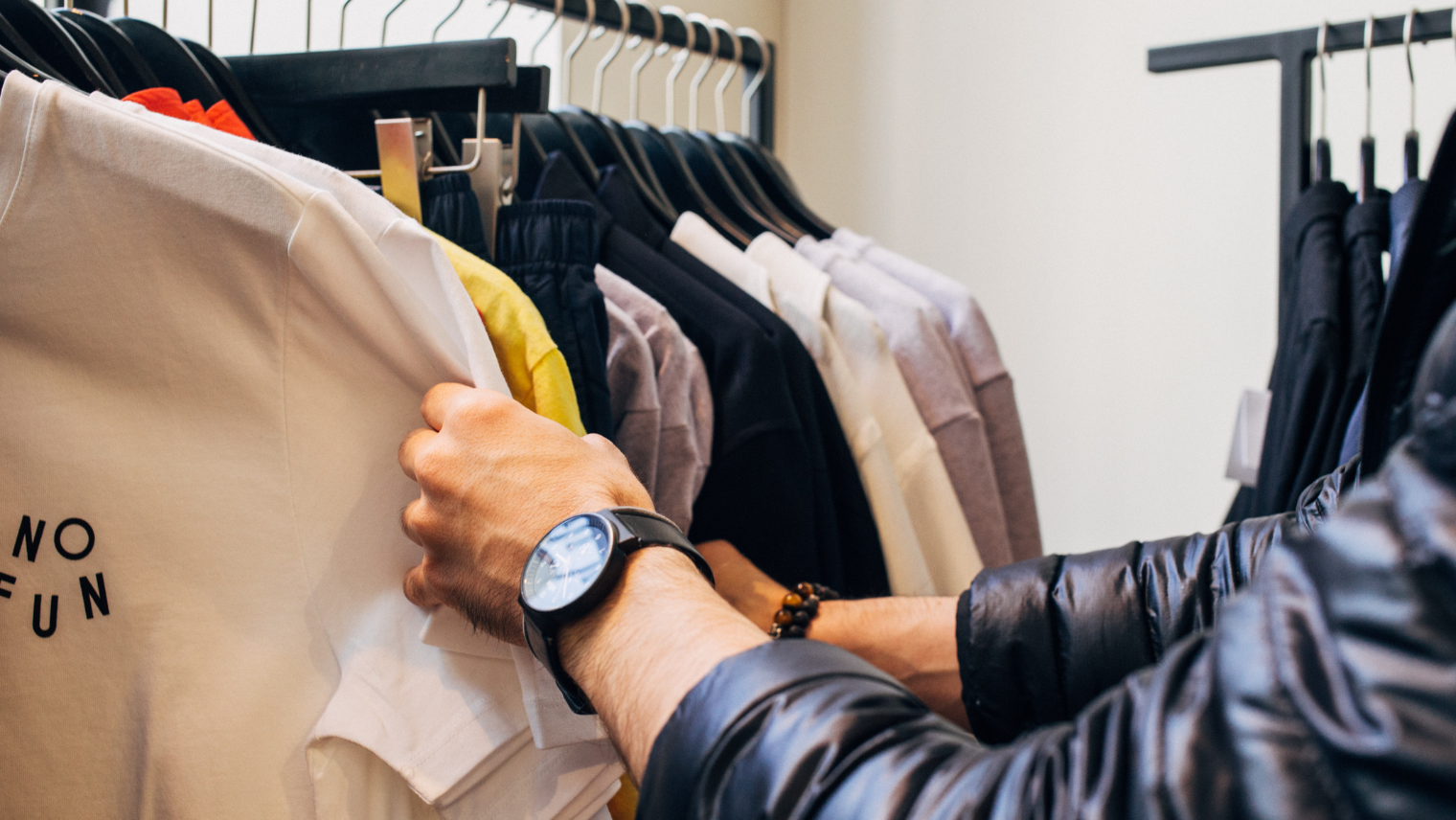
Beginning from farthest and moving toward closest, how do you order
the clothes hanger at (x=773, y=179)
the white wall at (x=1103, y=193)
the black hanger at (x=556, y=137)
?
the white wall at (x=1103, y=193) < the clothes hanger at (x=773, y=179) < the black hanger at (x=556, y=137)

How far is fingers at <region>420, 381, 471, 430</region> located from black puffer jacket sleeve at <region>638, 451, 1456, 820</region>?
10.3 inches

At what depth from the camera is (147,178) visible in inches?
20.4

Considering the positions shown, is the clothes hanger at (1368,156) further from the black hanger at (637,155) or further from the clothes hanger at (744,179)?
the black hanger at (637,155)

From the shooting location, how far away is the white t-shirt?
1.72 ft

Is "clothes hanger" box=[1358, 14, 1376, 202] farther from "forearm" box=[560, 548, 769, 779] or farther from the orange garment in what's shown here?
the orange garment

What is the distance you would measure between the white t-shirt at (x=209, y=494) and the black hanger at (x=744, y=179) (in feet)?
2.29

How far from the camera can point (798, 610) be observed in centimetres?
79

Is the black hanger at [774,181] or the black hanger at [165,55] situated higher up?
the black hanger at [165,55]

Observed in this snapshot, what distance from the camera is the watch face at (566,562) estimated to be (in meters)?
0.47

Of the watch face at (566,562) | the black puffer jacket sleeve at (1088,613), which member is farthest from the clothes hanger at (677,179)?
the watch face at (566,562)

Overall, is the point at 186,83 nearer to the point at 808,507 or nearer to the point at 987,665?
the point at 808,507

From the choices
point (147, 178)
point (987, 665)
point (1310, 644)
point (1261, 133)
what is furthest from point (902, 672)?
point (1261, 133)

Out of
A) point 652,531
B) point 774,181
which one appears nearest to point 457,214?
point 652,531

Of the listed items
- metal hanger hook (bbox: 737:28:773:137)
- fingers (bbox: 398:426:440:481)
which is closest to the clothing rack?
metal hanger hook (bbox: 737:28:773:137)
